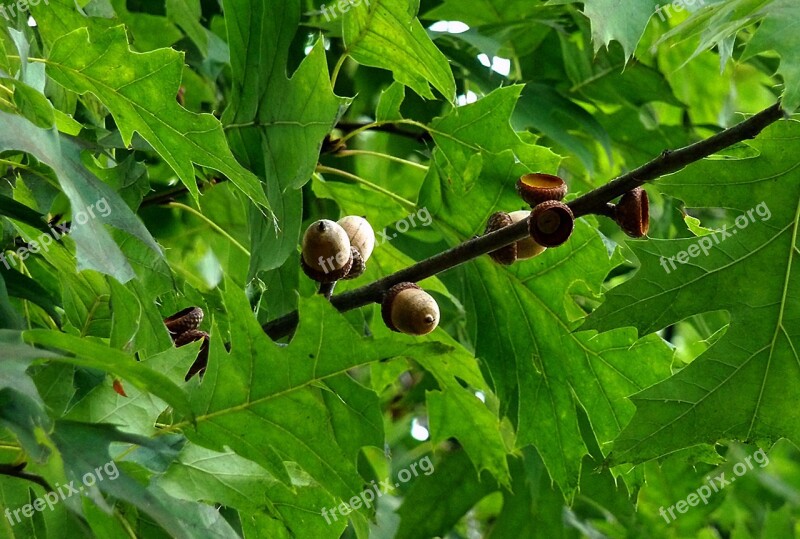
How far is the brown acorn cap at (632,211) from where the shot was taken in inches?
42.7

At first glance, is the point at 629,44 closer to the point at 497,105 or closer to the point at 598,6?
the point at 598,6

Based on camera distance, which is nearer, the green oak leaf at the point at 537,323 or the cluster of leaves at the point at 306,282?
the cluster of leaves at the point at 306,282

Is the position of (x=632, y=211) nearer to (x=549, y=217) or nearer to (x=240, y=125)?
(x=549, y=217)

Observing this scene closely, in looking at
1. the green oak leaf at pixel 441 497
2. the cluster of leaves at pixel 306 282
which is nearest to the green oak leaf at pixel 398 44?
the cluster of leaves at pixel 306 282

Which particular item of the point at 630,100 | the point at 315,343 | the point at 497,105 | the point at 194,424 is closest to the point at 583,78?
the point at 630,100

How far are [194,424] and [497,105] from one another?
0.60 m

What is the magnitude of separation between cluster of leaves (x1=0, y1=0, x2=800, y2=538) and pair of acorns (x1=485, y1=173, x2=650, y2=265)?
1.6 inches

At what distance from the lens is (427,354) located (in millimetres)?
932

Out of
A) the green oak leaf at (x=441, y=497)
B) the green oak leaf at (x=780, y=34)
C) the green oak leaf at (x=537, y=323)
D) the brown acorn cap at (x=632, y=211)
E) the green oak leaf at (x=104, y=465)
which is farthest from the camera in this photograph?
the green oak leaf at (x=441, y=497)

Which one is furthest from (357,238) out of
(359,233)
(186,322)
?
(186,322)

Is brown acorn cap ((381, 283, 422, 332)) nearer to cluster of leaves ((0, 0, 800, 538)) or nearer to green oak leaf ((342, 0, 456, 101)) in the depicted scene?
cluster of leaves ((0, 0, 800, 538))

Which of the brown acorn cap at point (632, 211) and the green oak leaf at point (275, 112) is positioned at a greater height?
the green oak leaf at point (275, 112)

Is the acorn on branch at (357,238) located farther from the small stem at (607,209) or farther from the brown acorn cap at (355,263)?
the small stem at (607,209)

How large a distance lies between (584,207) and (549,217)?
7 cm
